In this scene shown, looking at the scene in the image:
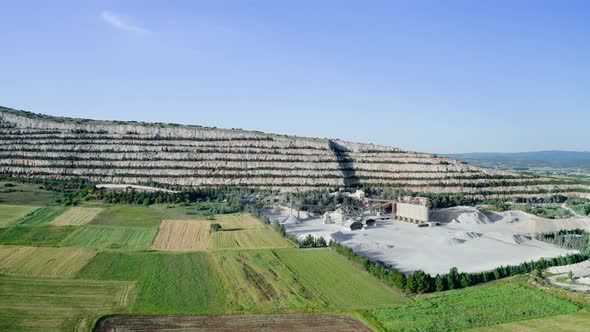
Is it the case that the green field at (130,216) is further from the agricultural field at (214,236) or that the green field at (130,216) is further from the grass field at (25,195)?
the grass field at (25,195)

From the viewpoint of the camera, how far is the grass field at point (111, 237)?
53094mm

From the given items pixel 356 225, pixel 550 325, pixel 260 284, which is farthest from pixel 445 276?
pixel 356 225

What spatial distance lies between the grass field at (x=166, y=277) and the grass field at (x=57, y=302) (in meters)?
1.57

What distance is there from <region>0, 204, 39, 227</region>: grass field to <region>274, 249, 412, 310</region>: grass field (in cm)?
3458

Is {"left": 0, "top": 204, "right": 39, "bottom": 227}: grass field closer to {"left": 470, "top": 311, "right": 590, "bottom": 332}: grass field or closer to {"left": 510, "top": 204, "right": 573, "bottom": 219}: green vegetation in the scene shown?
{"left": 470, "top": 311, "right": 590, "bottom": 332}: grass field

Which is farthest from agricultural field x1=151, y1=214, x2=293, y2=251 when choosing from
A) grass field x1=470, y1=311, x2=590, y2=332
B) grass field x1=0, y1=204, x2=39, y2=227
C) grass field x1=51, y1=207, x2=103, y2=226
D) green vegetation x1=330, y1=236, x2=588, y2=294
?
grass field x1=470, y1=311, x2=590, y2=332

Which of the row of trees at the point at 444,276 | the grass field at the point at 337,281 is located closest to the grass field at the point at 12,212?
the grass field at the point at 337,281

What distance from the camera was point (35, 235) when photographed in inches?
2190

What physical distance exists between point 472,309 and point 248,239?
28.5 m

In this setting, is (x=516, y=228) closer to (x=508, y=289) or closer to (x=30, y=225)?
(x=508, y=289)

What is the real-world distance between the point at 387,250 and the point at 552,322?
75.8ft

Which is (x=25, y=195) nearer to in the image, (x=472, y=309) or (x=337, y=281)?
(x=337, y=281)

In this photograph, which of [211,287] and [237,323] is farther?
[211,287]

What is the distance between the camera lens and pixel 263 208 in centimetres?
8512
